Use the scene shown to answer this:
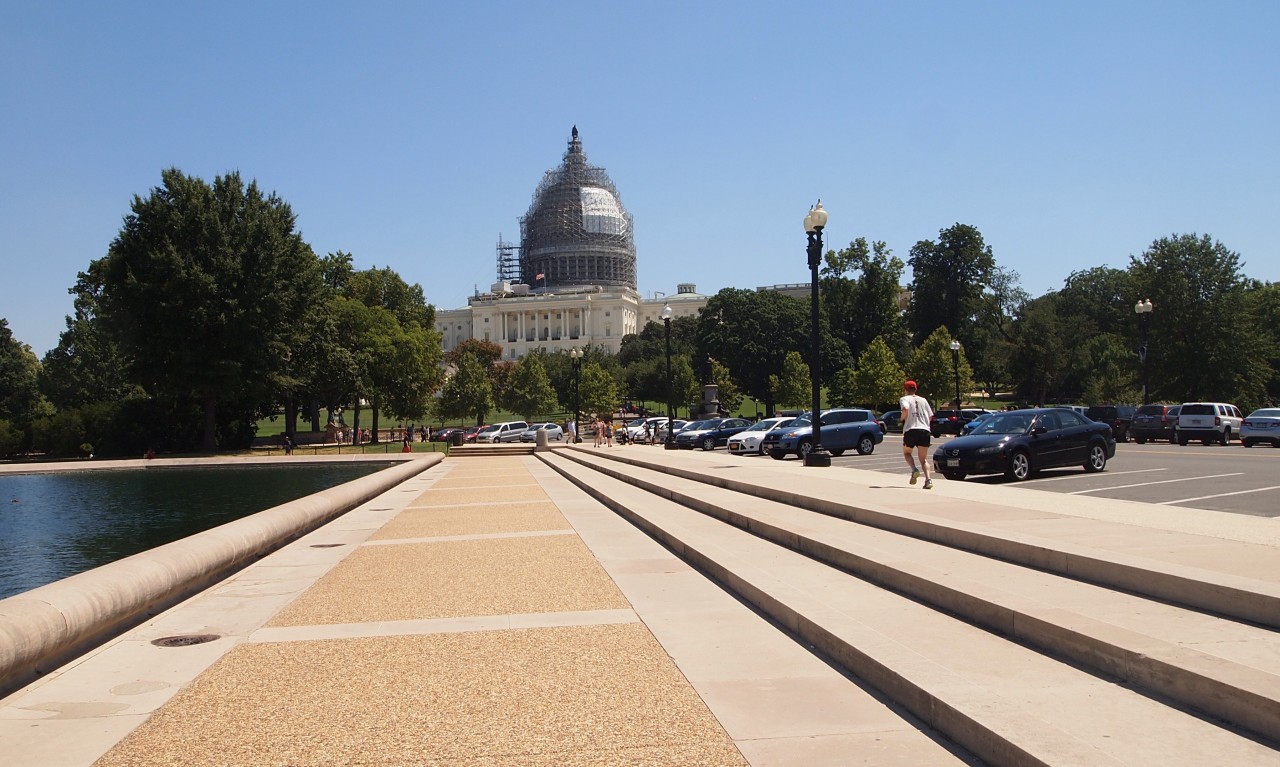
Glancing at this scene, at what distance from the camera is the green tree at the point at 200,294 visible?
54.4 meters

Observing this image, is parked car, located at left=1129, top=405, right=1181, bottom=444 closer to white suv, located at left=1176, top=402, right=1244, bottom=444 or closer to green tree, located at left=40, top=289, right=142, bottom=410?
white suv, located at left=1176, top=402, right=1244, bottom=444

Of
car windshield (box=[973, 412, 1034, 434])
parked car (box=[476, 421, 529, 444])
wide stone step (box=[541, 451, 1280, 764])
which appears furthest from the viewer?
parked car (box=[476, 421, 529, 444])

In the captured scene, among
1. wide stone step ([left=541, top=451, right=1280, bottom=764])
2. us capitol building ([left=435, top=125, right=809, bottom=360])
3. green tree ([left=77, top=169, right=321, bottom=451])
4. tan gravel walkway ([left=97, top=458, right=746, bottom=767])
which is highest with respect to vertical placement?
us capitol building ([left=435, top=125, right=809, bottom=360])

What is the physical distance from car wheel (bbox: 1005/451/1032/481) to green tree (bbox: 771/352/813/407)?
68195 mm

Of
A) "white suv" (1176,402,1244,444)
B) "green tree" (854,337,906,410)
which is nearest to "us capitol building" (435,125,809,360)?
"green tree" (854,337,906,410)

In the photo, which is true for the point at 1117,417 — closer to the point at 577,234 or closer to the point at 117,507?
the point at 117,507

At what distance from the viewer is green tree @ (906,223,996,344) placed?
9425cm

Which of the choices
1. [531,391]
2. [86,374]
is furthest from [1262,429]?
[86,374]

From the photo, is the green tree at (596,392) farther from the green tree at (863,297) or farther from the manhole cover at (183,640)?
the manhole cover at (183,640)

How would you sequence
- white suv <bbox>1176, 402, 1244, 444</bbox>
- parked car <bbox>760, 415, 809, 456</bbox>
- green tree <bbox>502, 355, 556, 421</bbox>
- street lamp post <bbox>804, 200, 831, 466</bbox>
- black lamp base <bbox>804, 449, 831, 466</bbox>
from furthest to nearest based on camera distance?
green tree <bbox>502, 355, 556, 421</bbox>, white suv <bbox>1176, 402, 1244, 444</bbox>, parked car <bbox>760, 415, 809, 456</bbox>, black lamp base <bbox>804, 449, 831, 466</bbox>, street lamp post <bbox>804, 200, 831, 466</bbox>

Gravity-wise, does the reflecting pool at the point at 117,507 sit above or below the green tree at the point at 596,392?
below

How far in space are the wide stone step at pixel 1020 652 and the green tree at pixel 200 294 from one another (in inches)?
2061

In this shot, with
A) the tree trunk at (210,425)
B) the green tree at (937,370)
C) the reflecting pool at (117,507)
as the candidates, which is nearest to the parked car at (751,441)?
the reflecting pool at (117,507)

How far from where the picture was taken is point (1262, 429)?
37.7m
